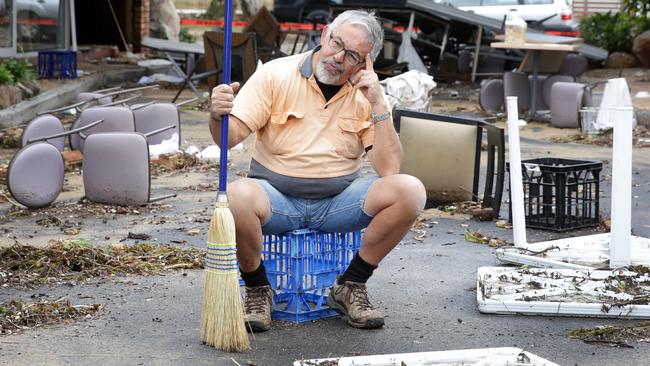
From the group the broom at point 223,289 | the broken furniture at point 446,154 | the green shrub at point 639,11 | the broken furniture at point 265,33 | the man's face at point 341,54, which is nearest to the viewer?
the broom at point 223,289

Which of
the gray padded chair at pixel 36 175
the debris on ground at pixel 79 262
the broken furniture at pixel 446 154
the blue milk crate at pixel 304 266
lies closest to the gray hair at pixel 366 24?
the blue milk crate at pixel 304 266

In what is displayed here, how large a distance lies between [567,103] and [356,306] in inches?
355

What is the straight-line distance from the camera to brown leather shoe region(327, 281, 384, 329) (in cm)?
450

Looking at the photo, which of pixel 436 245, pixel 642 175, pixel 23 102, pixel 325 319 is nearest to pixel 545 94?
pixel 642 175

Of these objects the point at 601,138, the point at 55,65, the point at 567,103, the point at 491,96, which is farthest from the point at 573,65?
the point at 55,65

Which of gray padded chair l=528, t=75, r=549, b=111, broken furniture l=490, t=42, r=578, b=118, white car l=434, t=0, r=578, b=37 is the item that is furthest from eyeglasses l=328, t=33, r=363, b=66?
white car l=434, t=0, r=578, b=37

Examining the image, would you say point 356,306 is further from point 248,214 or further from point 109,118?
point 109,118

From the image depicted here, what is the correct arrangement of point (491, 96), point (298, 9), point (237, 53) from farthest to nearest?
point (298, 9) < point (237, 53) < point (491, 96)

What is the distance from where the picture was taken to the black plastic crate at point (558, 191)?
6613 mm

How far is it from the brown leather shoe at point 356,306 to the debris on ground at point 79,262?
126 centimetres

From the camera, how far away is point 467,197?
24.8 feet

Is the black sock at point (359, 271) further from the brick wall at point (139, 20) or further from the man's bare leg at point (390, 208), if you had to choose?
the brick wall at point (139, 20)

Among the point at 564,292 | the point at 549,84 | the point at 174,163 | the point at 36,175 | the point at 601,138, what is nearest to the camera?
the point at 564,292

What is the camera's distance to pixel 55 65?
638 inches
